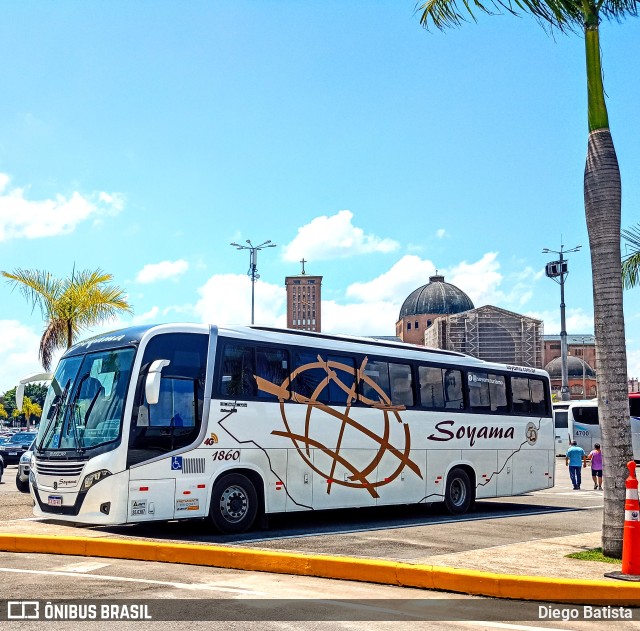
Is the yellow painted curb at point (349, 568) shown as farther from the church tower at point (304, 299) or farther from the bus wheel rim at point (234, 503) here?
the church tower at point (304, 299)

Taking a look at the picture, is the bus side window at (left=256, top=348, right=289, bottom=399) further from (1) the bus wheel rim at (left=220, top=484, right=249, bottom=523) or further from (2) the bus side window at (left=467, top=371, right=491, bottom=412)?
(2) the bus side window at (left=467, top=371, right=491, bottom=412)

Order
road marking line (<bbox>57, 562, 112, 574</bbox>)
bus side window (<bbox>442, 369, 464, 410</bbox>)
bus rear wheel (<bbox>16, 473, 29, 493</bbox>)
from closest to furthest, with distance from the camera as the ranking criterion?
road marking line (<bbox>57, 562, 112, 574</bbox>)
bus side window (<bbox>442, 369, 464, 410</bbox>)
bus rear wheel (<bbox>16, 473, 29, 493</bbox>)

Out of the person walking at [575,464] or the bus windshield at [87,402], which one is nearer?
the bus windshield at [87,402]

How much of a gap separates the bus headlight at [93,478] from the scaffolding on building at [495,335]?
11743 centimetres

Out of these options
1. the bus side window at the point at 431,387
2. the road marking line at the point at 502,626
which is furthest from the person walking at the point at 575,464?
the road marking line at the point at 502,626

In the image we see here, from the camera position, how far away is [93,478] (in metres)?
12.3

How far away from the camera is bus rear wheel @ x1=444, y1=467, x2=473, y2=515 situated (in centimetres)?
1775

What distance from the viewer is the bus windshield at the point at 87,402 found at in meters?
12.6

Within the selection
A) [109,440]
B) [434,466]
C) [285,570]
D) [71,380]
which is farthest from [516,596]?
[434,466]

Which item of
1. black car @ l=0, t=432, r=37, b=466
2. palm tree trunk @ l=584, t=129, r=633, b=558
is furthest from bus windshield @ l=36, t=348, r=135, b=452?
black car @ l=0, t=432, r=37, b=466

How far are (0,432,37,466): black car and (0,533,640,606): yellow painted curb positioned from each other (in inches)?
1037

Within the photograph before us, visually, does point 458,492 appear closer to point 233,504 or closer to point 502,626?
point 233,504

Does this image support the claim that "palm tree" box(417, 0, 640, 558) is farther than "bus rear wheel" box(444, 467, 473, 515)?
No

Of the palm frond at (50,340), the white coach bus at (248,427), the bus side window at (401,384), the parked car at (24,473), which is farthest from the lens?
the palm frond at (50,340)
